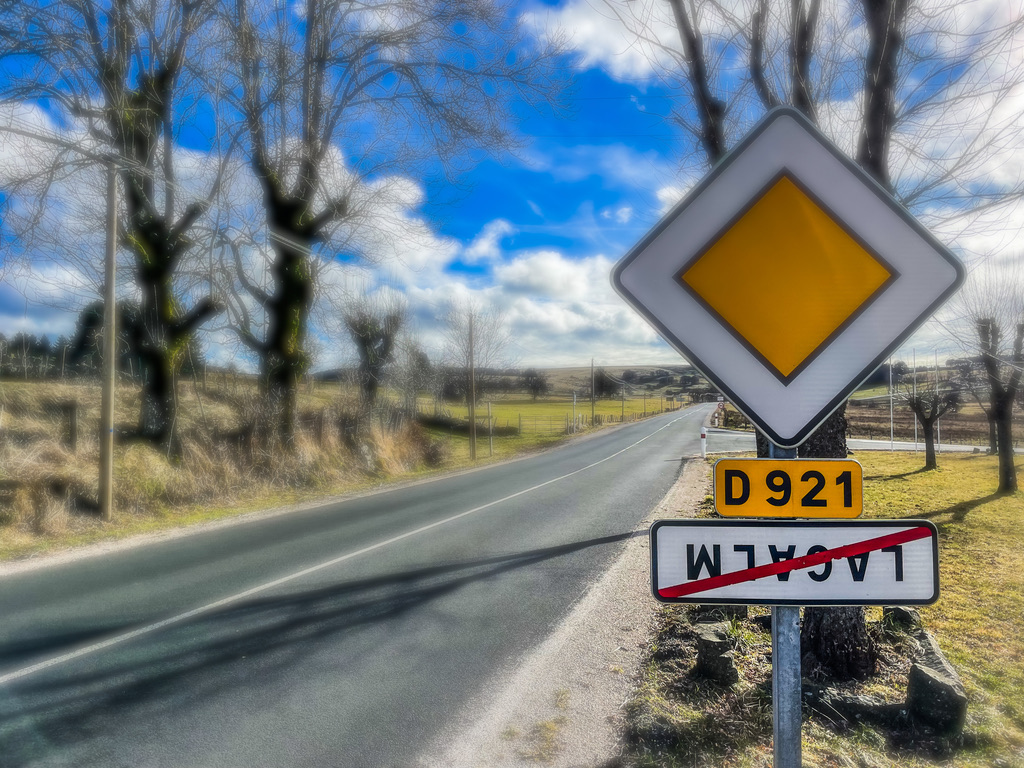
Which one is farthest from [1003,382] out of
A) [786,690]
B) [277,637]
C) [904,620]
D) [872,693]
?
[786,690]

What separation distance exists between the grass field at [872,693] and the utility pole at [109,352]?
906 centimetres

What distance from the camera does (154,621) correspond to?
5.19 m

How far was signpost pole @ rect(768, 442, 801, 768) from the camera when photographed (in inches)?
49.9

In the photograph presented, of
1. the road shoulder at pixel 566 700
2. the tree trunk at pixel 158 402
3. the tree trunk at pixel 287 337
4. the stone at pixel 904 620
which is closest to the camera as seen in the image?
the road shoulder at pixel 566 700

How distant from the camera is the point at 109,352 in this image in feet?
32.7

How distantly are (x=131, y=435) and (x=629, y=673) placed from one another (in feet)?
43.2

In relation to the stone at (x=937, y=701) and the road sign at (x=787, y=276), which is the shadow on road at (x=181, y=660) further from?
the road sign at (x=787, y=276)

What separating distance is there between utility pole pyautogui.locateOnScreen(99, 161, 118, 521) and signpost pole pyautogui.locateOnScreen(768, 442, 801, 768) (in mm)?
11090

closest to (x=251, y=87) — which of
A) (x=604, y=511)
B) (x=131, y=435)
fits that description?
(x=131, y=435)

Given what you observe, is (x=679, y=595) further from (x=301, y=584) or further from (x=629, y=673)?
(x=301, y=584)

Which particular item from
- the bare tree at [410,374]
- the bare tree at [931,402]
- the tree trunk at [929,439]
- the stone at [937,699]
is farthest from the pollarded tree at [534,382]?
the stone at [937,699]

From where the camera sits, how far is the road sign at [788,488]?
1.34 m

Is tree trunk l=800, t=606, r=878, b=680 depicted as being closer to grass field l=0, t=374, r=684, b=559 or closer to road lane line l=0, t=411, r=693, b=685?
road lane line l=0, t=411, r=693, b=685

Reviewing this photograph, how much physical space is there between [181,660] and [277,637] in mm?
686
